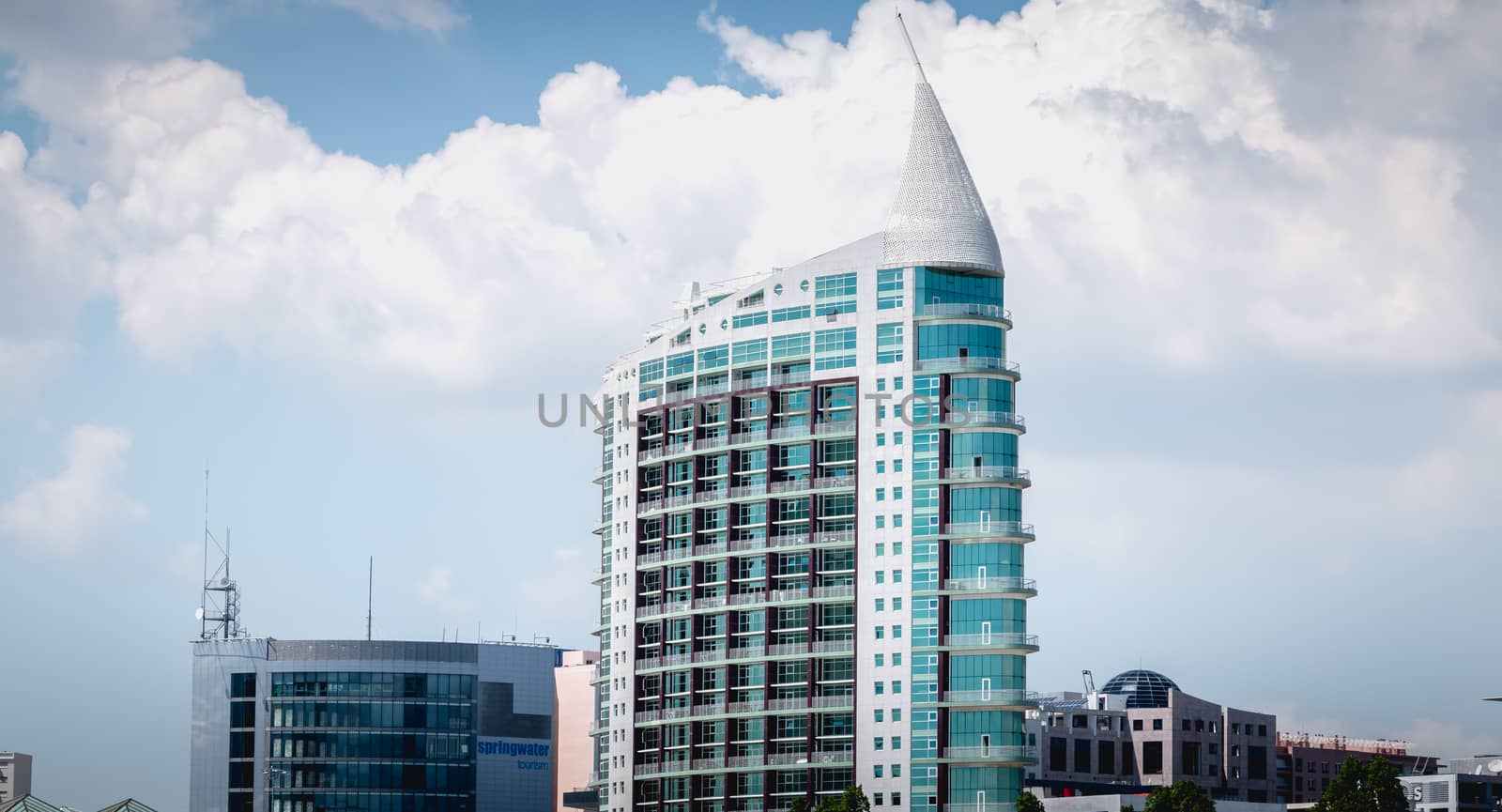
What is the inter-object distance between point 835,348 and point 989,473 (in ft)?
64.8

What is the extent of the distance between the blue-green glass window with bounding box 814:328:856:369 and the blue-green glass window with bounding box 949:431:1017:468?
534 inches

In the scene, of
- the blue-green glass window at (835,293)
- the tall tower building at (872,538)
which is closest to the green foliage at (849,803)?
the tall tower building at (872,538)

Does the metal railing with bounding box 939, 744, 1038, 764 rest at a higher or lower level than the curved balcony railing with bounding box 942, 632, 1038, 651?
lower

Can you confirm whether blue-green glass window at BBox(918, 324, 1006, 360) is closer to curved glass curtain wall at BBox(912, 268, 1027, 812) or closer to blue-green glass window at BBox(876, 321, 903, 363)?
curved glass curtain wall at BBox(912, 268, 1027, 812)

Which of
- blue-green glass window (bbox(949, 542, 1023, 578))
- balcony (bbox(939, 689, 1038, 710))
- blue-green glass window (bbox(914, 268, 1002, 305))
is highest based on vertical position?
blue-green glass window (bbox(914, 268, 1002, 305))

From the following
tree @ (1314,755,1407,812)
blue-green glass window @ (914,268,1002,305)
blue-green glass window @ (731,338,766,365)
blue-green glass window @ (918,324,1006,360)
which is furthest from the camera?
blue-green glass window @ (731,338,766,365)

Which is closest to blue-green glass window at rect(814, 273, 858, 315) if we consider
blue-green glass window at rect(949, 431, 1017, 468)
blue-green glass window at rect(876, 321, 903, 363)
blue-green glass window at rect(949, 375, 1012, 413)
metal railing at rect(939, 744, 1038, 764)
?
blue-green glass window at rect(876, 321, 903, 363)

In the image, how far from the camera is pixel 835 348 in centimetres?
19150

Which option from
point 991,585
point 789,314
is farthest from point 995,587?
point 789,314

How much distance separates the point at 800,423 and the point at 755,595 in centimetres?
1652

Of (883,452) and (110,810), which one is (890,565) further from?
(110,810)

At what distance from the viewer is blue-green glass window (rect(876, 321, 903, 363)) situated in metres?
188

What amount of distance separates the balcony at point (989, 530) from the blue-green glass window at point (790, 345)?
2328 cm

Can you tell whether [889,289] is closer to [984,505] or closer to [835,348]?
[835,348]
